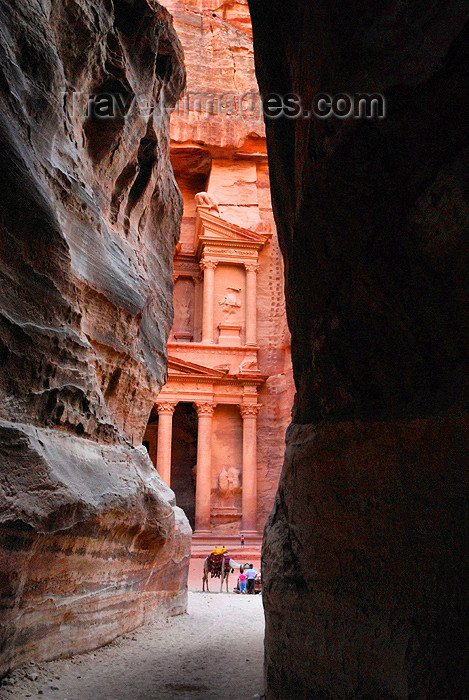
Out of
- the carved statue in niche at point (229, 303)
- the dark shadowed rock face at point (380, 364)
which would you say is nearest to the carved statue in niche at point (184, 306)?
the carved statue in niche at point (229, 303)

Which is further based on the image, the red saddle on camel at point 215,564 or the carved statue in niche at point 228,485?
the carved statue in niche at point 228,485

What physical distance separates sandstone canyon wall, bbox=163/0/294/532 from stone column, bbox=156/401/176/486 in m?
2.00

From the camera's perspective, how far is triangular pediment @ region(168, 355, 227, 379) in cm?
2103

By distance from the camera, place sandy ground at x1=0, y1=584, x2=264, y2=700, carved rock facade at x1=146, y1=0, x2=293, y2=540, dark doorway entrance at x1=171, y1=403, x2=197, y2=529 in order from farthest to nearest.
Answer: dark doorway entrance at x1=171, y1=403, x2=197, y2=529, carved rock facade at x1=146, y1=0, x2=293, y2=540, sandy ground at x1=0, y1=584, x2=264, y2=700

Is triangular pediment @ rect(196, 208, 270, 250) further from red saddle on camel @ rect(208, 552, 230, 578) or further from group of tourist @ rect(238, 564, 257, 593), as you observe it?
group of tourist @ rect(238, 564, 257, 593)

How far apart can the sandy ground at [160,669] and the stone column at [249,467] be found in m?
13.2

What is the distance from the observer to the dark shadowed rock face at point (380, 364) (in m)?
2.06

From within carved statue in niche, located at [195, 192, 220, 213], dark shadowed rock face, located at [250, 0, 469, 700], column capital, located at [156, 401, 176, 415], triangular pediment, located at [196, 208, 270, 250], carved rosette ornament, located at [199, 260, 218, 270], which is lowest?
dark shadowed rock face, located at [250, 0, 469, 700]

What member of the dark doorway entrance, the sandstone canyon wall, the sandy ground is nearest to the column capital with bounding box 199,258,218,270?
the sandstone canyon wall

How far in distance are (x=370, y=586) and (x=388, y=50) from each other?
2157mm

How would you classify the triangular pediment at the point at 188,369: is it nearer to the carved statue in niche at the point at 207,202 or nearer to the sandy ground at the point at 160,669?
the carved statue in niche at the point at 207,202

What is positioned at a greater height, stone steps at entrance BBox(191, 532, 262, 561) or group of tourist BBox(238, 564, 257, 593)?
stone steps at entrance BBox(191, 532, 262, 561)

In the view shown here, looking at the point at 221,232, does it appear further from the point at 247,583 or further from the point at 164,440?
the point at 247,583

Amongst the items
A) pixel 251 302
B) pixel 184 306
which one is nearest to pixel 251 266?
pixel 251 302
